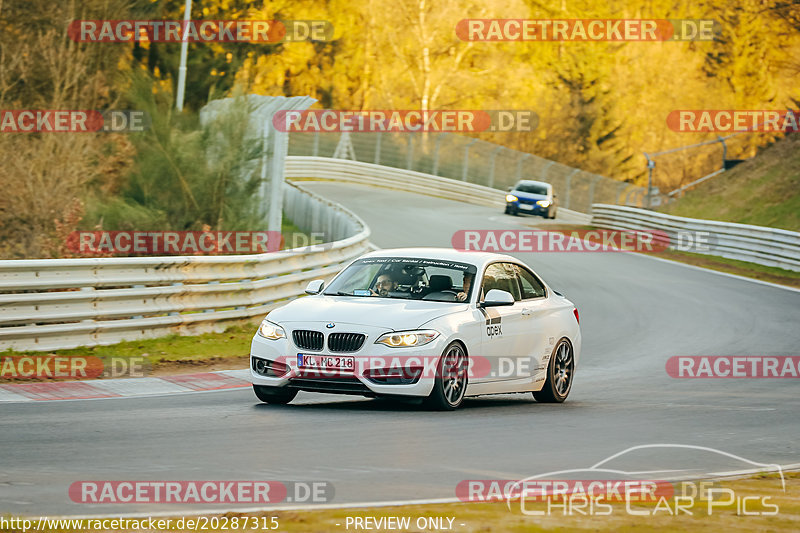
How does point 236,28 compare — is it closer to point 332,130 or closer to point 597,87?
point 332,130

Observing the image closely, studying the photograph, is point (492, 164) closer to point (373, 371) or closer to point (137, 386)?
point (137, 386)

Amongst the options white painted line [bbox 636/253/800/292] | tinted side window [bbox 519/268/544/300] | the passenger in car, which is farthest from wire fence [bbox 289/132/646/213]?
the passenger in car

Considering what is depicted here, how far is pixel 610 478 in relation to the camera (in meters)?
8.05

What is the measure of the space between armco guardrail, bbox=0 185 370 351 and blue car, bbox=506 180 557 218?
26.5m

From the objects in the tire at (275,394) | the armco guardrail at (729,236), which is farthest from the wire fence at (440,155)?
the tire at (275,394)

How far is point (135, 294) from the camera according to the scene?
15.0m

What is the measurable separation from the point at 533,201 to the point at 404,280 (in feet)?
111

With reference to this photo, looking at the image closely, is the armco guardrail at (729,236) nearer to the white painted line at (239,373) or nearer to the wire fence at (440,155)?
the wire fence at (440,155)

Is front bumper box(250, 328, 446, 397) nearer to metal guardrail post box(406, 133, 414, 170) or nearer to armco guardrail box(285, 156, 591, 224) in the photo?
armco guardrail box(285, 156, 591, 224)

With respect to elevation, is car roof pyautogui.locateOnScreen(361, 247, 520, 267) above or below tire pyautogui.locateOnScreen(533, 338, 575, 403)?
above

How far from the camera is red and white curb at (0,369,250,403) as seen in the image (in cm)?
1159

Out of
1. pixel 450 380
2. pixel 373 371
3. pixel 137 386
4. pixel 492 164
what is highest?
pixel 492 164

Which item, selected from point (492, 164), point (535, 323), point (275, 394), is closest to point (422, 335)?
point (275, 394)

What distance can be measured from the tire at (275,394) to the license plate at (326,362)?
0.49 metres
